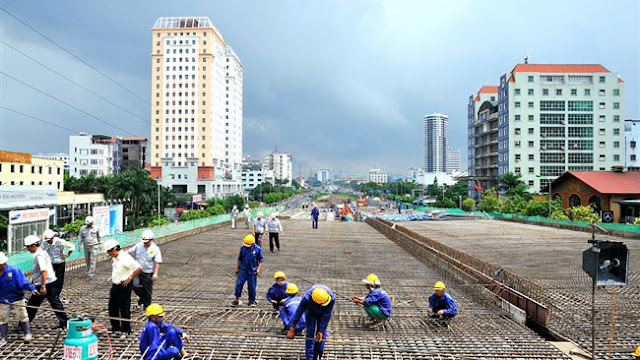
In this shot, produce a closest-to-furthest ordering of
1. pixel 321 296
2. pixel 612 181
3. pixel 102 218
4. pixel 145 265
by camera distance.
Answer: pixel 321 296 → pixel 145 265 → pixel 102 218 → pixel 612 181

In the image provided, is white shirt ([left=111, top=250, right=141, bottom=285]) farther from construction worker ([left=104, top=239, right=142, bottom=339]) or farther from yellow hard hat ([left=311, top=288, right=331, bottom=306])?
yellow hard hat ([left=311, top=288, right=331, bottom=306])

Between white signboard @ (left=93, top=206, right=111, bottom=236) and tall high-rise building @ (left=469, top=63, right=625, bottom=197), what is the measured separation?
5798 centimetres

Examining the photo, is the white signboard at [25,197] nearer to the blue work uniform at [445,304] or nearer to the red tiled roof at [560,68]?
the blue work uniform at [445,304]

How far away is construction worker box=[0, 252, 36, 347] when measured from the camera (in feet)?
17.7

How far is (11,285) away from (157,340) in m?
2.58

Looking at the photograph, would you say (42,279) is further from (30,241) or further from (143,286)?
(143,286)

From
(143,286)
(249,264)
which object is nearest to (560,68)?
(249,264)

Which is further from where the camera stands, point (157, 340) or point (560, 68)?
point (560, 68)

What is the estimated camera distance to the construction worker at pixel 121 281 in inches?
229

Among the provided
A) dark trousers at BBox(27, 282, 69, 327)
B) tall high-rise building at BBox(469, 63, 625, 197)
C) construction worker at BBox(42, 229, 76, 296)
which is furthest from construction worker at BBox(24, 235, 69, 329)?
tall high-rise building at BBox(469, 63, 625, 197)

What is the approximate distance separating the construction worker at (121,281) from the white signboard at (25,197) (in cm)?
2744

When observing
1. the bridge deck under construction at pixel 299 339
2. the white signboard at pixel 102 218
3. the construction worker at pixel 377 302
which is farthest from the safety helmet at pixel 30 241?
the white signboard at pixel 102 218

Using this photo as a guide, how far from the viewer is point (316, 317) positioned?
16.9 feet

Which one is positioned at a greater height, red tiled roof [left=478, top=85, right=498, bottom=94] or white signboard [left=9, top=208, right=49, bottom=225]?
red tiled roof [left=478, top=85, right=498, bottom=94]
